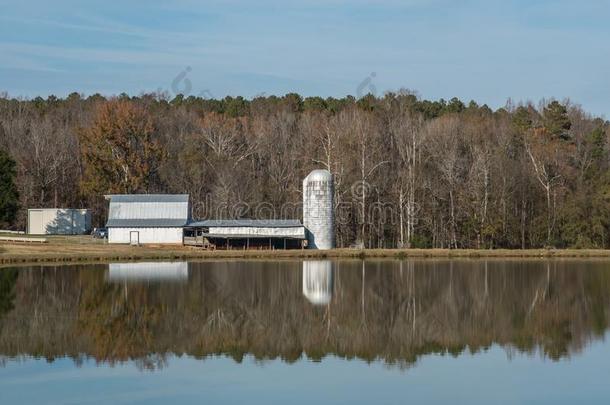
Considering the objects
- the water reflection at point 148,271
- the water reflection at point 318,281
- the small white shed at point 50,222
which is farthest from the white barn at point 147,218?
the water reflection at point 318,281

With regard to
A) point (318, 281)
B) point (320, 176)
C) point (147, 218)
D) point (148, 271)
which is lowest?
point (318, 281)

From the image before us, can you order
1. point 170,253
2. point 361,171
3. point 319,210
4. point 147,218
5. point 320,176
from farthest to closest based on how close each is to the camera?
point 361,171 < point 147,218 < point 320,176 < point 319,210 < point 170,253

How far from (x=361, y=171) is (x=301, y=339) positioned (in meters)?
59.3

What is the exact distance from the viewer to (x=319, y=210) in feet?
267

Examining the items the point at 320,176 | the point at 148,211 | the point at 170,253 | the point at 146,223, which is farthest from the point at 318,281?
the point at 148,211

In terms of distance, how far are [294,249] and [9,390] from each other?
56.3 m

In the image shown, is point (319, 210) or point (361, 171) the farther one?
→ point (361, 171)

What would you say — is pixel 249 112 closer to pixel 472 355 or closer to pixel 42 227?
pixel 42 227

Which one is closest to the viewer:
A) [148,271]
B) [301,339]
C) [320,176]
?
[301,339]

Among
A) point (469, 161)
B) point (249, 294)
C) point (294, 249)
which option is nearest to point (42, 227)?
point (294, 249)

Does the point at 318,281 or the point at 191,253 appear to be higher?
the point at 191,253

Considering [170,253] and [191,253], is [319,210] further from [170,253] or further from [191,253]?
[170,253]

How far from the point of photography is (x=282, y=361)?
2866 cm

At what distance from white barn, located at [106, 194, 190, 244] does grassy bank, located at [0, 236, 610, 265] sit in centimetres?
188
